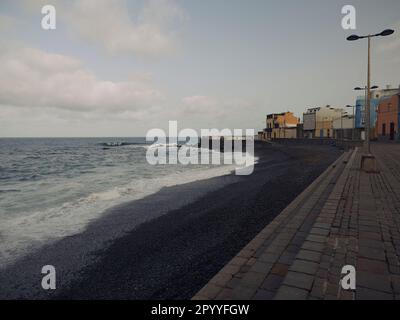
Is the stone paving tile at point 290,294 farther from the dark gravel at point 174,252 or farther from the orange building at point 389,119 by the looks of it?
the orange building at point 389,119

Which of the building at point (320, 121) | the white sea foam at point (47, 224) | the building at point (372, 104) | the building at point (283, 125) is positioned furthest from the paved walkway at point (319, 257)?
the building at point (283, 125)

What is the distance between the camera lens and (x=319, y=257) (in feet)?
10.9

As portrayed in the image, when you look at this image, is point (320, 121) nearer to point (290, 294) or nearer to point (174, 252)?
point (174, 252)

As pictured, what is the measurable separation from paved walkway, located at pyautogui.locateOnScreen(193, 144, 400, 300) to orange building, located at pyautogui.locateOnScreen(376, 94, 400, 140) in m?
41.5

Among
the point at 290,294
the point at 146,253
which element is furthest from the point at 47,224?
the point at 290,294

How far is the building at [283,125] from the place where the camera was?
241 feet

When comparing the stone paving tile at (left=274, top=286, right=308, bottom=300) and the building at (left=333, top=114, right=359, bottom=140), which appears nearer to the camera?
the stone paving tile at (left=274, top=286, right=308, bottom=300)

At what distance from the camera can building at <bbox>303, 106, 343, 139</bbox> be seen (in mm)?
62747

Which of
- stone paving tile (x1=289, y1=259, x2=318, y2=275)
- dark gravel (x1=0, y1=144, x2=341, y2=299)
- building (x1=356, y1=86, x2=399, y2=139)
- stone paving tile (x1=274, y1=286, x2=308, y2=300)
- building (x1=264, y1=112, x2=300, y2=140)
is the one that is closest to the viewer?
stone paving tile (x1=274, y1=286, x2=308, y2=300)

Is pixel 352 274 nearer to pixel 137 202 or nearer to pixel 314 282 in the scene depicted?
pixel 314 282

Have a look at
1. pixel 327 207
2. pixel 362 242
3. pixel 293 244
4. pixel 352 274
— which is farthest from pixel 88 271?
pixel 327 207

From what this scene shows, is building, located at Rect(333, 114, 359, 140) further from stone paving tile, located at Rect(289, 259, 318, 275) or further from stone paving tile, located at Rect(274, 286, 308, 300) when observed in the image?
stone paving tile, located at Rect(274, 286, 308, 300)

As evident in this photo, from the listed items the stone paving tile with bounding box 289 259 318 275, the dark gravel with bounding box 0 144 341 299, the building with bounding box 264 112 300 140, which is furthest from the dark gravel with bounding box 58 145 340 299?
the building with bounding box 264 112 300 140
